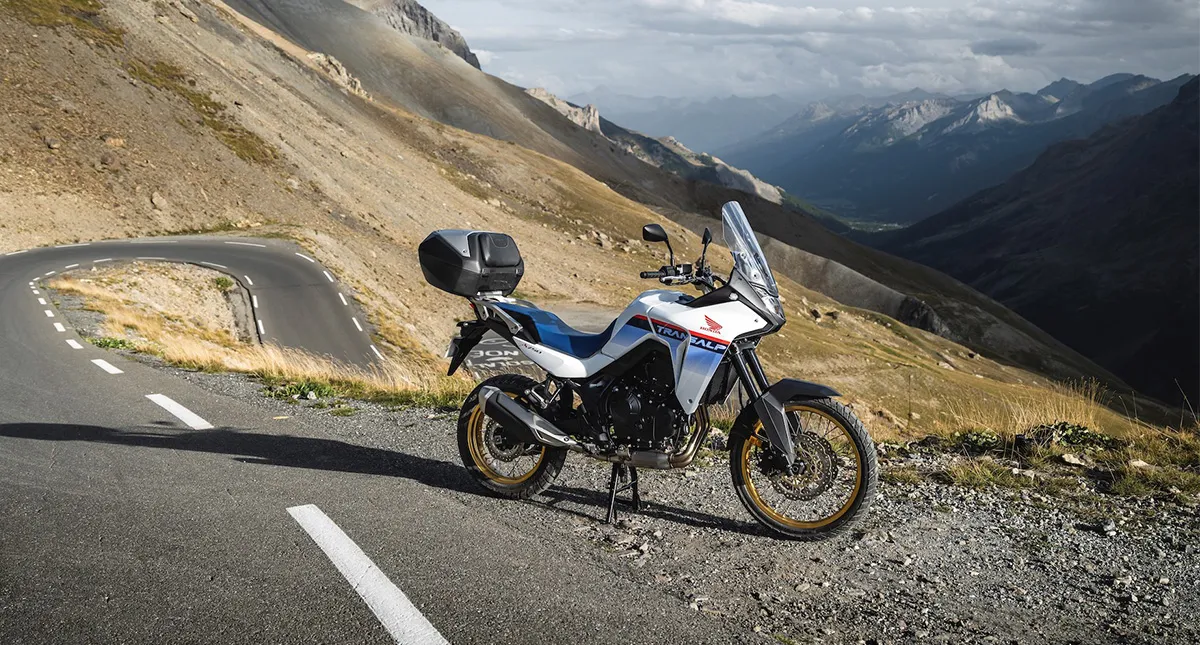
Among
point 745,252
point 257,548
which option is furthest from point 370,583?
point 745,252

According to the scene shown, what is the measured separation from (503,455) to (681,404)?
170 cm

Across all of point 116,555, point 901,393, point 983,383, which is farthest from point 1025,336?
point 116,555

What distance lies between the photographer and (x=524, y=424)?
6402 mm

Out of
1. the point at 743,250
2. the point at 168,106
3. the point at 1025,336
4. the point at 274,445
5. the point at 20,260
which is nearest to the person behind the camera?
the point at 743,250

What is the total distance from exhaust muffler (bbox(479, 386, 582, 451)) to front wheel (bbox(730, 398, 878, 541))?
135cm

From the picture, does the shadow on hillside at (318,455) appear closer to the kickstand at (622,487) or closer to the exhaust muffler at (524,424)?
the kickstand at (622,487)

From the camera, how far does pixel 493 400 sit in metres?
6.61

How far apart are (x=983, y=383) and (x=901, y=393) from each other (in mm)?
15047

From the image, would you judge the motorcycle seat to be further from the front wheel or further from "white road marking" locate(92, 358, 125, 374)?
"white road marking" locate(92, 358, 125, 374)

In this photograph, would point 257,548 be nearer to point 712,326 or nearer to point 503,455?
point 503,455

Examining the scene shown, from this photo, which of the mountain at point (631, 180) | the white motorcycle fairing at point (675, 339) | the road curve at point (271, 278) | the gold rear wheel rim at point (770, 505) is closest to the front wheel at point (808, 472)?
the gold rear wheel rim at point (770, 505)

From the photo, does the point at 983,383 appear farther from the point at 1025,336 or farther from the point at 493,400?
the point at 1025,336

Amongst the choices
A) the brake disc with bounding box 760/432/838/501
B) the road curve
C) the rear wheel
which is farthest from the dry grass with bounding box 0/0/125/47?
the brake disc with bounding box 760/432/838/501

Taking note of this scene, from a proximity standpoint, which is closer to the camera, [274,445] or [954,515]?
[954,515]
